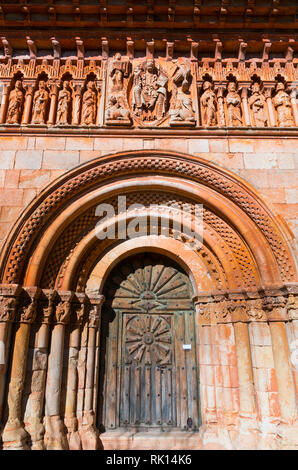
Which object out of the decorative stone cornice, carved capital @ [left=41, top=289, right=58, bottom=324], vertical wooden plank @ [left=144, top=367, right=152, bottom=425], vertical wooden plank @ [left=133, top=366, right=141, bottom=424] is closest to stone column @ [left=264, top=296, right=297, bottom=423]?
the decorative stone cornice

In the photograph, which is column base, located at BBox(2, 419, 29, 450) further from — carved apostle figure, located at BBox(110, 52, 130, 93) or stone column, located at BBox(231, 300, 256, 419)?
carved apostle figure, located at BBox(110, 52, 130, 93)

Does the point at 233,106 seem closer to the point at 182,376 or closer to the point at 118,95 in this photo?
the point at 118,95

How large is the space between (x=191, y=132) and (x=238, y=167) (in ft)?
3.34

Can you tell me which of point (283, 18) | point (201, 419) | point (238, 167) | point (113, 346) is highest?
point (283, 18)

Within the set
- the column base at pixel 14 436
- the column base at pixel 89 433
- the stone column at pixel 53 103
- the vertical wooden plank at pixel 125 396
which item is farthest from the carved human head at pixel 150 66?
the column base at pixel 14 436

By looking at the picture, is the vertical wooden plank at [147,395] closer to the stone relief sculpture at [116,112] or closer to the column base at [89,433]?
the column base at [89,433]

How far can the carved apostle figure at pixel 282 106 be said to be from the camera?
215 inches

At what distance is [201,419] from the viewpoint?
4922 mm

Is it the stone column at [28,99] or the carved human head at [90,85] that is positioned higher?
the carved human head at [90,85]

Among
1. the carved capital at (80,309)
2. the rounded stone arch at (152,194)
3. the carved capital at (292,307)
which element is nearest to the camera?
the carved capital at (292,307)

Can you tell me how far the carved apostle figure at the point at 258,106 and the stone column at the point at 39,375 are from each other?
458cm

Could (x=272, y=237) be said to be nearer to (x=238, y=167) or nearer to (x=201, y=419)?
(x=238, y=167)

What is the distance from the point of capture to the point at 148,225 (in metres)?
5.49
